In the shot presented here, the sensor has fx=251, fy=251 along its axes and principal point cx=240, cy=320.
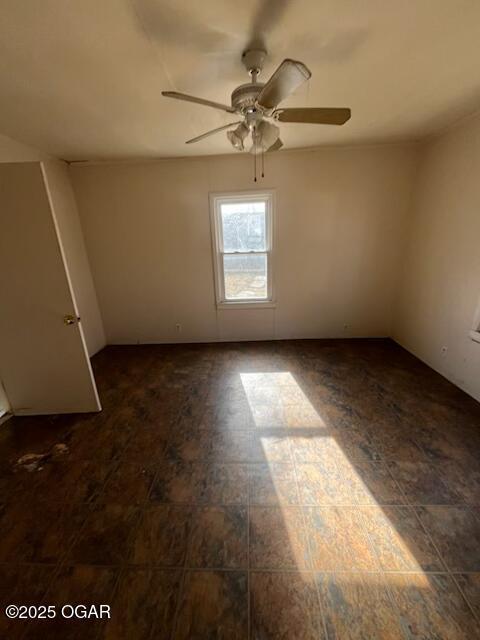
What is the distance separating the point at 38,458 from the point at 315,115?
10.1 feet

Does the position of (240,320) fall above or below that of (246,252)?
below

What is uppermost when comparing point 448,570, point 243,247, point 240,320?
point 243,247

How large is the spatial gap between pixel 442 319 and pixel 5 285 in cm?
423

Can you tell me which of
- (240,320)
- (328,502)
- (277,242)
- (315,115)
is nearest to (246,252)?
(277,242)

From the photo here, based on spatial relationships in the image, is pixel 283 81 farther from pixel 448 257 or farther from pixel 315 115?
pixel 448 257

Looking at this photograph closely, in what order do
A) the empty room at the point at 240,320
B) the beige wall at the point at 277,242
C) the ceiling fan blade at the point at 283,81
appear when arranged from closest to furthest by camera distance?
the ceiling fan blade at the point at 283,81 < the empty room at the point at 240,320 < the beige wall at the point at 277,242

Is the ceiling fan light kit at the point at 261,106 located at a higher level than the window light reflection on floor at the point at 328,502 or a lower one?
higher

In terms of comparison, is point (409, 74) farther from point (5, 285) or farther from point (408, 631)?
point (5, 285)

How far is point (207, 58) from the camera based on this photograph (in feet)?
4.89

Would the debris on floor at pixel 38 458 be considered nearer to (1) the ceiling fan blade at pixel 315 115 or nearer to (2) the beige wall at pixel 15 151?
(2) the beige wall at pixel 15 151

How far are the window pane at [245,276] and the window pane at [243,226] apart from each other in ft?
0.45

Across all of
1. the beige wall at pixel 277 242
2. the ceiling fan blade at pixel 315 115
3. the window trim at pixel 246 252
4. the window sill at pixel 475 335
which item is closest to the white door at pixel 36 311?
the beige wall at pixel 277 242

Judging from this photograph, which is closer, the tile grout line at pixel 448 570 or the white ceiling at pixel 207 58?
the tile grout line at pixel 448 570

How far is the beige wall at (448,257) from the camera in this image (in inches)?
94.4
